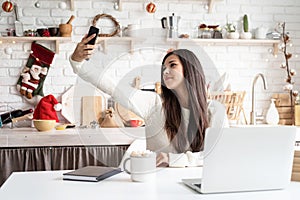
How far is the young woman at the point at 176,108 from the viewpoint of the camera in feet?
7.11

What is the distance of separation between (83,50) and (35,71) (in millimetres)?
1991

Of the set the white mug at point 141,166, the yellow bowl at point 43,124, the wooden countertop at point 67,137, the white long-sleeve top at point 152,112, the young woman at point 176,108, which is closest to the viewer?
the white mug at point 141,166

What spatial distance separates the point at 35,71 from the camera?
379cm

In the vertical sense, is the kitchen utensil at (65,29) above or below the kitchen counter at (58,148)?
above

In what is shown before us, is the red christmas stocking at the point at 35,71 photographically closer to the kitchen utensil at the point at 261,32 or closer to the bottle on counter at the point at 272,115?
the kitchen utensil at the point at 261,32

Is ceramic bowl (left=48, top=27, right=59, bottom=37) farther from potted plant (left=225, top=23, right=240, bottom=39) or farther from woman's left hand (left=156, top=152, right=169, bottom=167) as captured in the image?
woman's left hand (left=156, top=152, right=169, bottom=167)

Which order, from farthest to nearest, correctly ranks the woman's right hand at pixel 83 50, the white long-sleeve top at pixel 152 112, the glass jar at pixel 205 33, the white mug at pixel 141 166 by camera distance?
the glass jar at pixel 205 33 < the white long-sleeve top at pixel 152 112 < the woman's right hand at pixel 83 50 < the white mug at pixel 141 166

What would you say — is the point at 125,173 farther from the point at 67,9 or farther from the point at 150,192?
the point at 67,9

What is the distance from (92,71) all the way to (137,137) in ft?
4.97

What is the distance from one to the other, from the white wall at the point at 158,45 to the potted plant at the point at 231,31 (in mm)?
108

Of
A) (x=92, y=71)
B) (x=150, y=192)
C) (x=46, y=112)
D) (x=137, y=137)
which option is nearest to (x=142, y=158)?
(x=150, y=192)

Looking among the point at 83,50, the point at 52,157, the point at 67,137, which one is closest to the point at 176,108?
the point at 83,50

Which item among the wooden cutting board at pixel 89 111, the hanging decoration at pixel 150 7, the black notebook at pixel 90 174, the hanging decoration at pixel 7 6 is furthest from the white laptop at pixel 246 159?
the hanging decoration at pixel 7 6

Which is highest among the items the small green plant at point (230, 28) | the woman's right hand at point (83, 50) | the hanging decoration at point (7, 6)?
the hanging decoration at point (7, 6)
